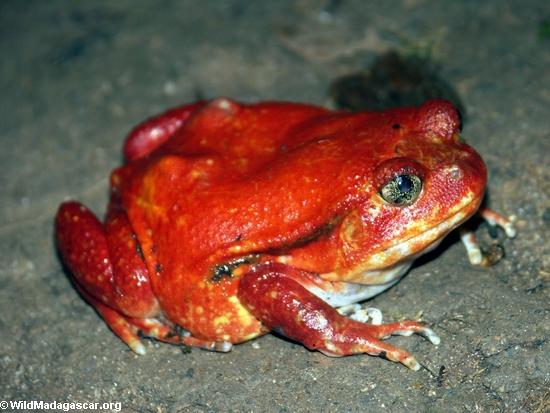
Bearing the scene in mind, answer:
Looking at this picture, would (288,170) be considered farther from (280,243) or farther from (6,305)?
(6,305)

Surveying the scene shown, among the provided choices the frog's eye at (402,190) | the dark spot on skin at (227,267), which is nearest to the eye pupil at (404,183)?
the frog's eye at (402,190)

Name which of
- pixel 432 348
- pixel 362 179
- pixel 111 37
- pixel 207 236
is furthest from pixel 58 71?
pixel 432 348

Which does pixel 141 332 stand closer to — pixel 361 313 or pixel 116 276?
pixel 116 276

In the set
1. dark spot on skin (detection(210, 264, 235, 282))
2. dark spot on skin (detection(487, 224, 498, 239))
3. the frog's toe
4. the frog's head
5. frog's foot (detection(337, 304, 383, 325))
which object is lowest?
frog's foot (detection(337, 304, 383, 325))

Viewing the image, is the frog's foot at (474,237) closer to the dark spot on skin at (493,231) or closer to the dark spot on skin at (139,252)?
the dark spot on skin at (493,231)

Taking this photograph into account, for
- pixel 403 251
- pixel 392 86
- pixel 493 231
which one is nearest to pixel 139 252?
pixel 403 251

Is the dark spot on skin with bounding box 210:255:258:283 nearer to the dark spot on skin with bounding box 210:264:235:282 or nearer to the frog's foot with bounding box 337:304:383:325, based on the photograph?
the dark spot on skin with bounding box 210:264:235:282

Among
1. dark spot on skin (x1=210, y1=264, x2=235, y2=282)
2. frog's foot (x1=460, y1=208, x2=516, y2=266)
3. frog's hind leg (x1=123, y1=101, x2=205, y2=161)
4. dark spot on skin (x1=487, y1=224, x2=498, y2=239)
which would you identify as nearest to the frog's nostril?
frog's foot (x1=460, y1=208, x2=516, y2=266)
